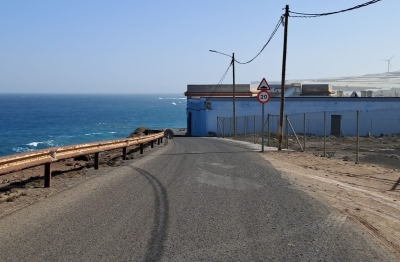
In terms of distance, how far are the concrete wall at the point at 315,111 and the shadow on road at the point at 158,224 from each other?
3536cm

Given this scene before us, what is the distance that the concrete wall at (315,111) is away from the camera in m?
51.1

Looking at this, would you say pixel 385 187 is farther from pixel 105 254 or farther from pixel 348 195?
pixel 105 254

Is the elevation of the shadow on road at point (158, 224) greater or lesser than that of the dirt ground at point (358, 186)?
greater

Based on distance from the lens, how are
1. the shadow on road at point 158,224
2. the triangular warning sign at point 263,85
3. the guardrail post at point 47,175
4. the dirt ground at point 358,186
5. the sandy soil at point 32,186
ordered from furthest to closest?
the triangular warning sign at point 263,85 → the guardrail post at point 47,175 → the sandy soil at point 32,186 → the dirt ground at point 358,186 → the shadow on road at point 158,224

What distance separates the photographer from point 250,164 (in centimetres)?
1767

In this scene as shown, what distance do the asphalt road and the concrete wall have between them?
3553 cm

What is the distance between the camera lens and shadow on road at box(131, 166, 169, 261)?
6.71 metres

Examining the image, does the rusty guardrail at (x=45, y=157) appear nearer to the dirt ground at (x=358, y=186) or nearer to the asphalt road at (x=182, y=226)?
the asphalt road at (x=182, y=226)

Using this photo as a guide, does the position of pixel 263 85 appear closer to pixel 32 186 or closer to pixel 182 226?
pixel 32 186

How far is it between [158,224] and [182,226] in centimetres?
40

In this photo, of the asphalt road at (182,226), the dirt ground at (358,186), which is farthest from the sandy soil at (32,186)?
the dirt ground at (358,186)

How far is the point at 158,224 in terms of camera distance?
830 centimetres

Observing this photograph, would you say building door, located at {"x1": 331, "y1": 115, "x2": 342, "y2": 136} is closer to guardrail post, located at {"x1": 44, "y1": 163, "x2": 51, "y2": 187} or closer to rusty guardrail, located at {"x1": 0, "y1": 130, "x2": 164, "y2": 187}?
rusty guardrail, located at {"x1": 0, "y1": 130, "x2": 164, "y2": 187}

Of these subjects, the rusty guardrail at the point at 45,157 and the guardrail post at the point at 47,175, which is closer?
the rusty guardrail at the point at 45,157
